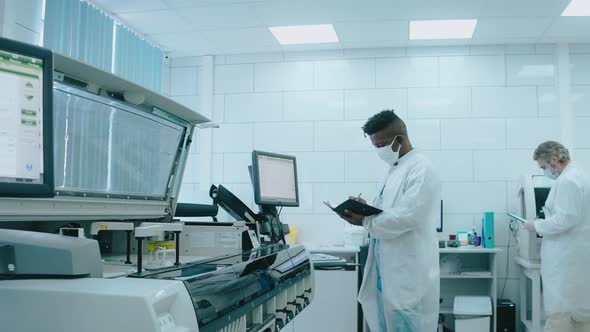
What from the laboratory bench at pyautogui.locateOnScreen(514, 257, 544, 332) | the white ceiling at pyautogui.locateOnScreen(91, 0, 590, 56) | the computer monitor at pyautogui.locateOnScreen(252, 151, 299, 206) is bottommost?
the laboratory bench at pyautogui.locateOnScreen(514, 257, 544, 332)

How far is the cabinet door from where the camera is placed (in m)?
3.56

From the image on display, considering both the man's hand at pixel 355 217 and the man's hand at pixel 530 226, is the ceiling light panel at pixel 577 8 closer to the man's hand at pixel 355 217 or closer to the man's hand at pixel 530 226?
the man's hand at pixel 530 226

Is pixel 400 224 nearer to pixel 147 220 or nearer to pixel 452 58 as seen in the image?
pixel 147 220

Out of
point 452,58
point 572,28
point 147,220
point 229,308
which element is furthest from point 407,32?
point 229,308

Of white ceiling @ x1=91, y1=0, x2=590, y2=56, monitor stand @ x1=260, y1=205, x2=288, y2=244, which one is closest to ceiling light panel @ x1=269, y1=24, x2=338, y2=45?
white ceiling @ x1=91, y1=0, x2=590, y2=56

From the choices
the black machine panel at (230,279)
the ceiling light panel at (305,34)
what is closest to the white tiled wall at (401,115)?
the ceiling light panel at (305,34)

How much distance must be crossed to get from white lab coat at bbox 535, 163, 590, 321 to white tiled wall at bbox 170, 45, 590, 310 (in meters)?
1.04

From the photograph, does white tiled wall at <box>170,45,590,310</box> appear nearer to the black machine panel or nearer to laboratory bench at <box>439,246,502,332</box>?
laboratory bench at <box>439,246,502,332</box>

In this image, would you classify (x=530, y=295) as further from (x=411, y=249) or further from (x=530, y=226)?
(x=411, y=249)

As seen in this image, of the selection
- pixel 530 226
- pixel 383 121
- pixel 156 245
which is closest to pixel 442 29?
pixel 530 226

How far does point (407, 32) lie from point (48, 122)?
374cm

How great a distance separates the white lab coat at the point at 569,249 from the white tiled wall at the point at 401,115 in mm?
1044

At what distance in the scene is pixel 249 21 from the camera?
4.04 meters

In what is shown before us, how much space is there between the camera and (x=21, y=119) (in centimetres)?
92
